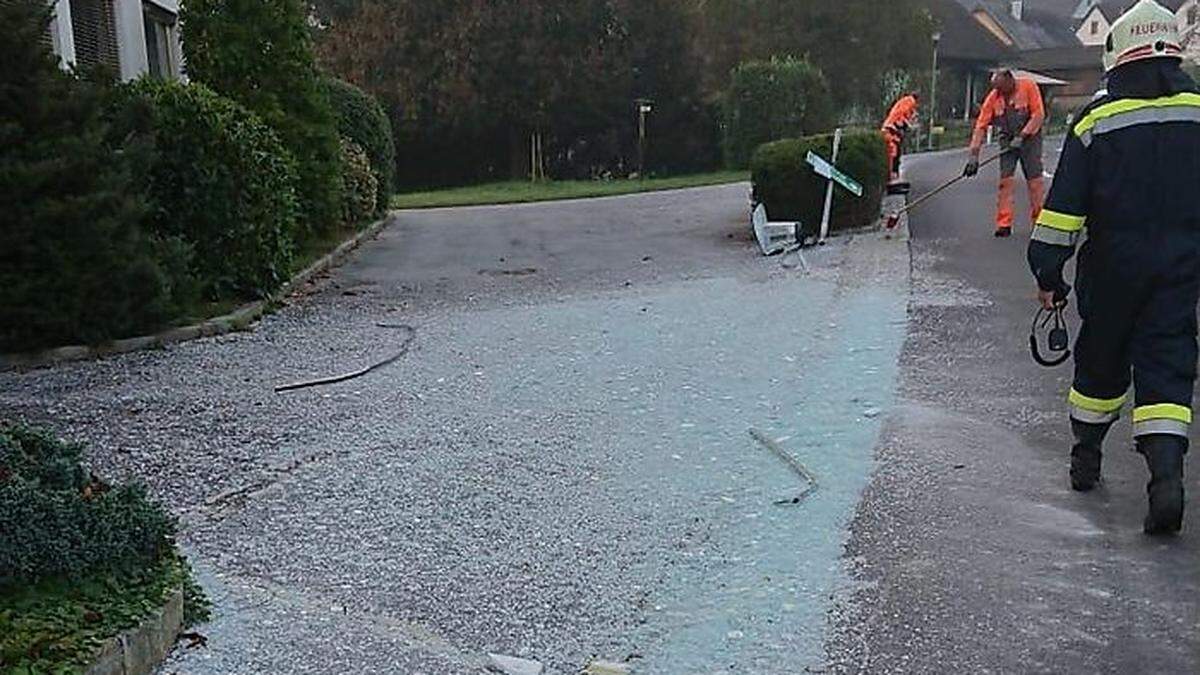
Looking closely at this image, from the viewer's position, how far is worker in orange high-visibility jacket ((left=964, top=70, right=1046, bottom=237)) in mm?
11805

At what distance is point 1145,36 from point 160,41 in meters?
13.1

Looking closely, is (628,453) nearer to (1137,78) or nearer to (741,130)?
(1137,78)

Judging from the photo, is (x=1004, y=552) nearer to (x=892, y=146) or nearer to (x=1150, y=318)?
(x=1150, y=318)

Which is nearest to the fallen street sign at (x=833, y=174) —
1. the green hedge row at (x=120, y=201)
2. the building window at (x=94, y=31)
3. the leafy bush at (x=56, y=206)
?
the green hedge row at (x=120, y=201)

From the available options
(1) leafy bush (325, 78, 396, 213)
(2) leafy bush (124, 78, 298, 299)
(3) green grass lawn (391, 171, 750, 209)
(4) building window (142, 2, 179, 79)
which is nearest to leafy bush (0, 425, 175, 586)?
(2) leafy bush (124, 78, 298, 299)

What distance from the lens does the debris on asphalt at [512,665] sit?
3.51 meters

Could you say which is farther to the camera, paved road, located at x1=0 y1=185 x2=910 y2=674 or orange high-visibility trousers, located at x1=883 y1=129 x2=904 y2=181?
orange high-visibility trousers, located at x1=883 y1=129 x2=904 y2=181

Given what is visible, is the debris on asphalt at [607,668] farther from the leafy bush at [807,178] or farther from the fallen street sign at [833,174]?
the leafy bush at [807,178]

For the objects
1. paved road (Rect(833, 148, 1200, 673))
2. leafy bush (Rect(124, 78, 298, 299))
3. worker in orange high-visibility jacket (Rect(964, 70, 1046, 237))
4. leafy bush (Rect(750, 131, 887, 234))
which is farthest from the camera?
leafy bush (Rect(750, 131, 887, 234))

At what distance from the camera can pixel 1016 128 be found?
39.0 feet

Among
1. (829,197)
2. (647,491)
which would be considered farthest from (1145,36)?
(829,197)

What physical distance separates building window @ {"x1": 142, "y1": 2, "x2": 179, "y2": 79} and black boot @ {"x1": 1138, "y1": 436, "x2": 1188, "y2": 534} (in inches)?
493

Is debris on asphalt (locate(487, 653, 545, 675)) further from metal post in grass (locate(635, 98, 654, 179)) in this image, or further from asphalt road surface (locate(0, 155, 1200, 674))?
metal post in grass (locate(635, 98, 654, 179))

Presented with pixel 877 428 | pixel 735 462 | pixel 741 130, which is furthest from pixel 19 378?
pixel 741 130
